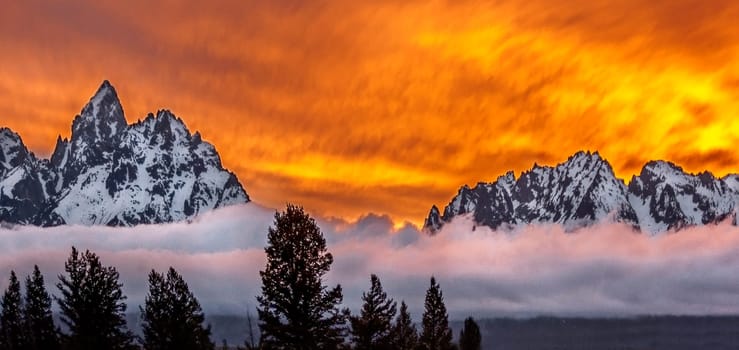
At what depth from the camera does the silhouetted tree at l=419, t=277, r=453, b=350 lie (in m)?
100

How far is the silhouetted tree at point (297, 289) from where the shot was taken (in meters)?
47.1

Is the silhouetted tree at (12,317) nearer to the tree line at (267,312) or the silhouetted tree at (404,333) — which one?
the tree line at (267,312)

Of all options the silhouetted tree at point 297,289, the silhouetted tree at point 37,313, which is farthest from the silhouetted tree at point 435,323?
the silhouetted tree at point 297,289

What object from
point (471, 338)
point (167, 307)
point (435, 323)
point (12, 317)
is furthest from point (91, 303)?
point (471, 338)

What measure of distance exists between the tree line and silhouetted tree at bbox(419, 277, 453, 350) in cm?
11

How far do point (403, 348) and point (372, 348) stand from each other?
1606cm

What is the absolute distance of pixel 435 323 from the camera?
104 meters

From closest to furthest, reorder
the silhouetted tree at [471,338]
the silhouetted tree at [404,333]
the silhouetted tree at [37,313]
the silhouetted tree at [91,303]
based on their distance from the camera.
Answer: the silhouetted tree at [91,303] < the silhouetted tree at [37,313] < the silhouetted tree at [404,333] < the silhouetted tree at [471,338]

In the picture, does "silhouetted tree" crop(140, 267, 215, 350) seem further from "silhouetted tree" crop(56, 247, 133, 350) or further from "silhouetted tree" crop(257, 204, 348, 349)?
"silhouetted tree" crop(257, 204, 348, 349)

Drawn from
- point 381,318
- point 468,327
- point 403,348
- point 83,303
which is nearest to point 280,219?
point 83,303

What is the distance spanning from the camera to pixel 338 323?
47719mm

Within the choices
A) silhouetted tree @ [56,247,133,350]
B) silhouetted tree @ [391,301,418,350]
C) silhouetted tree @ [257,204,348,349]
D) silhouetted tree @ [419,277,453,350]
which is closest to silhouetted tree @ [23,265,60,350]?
silhouetted tree @ [56,247,133,350]

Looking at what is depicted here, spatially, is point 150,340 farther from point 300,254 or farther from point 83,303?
point 300,254

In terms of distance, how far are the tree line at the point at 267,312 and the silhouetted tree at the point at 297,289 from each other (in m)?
0.05
